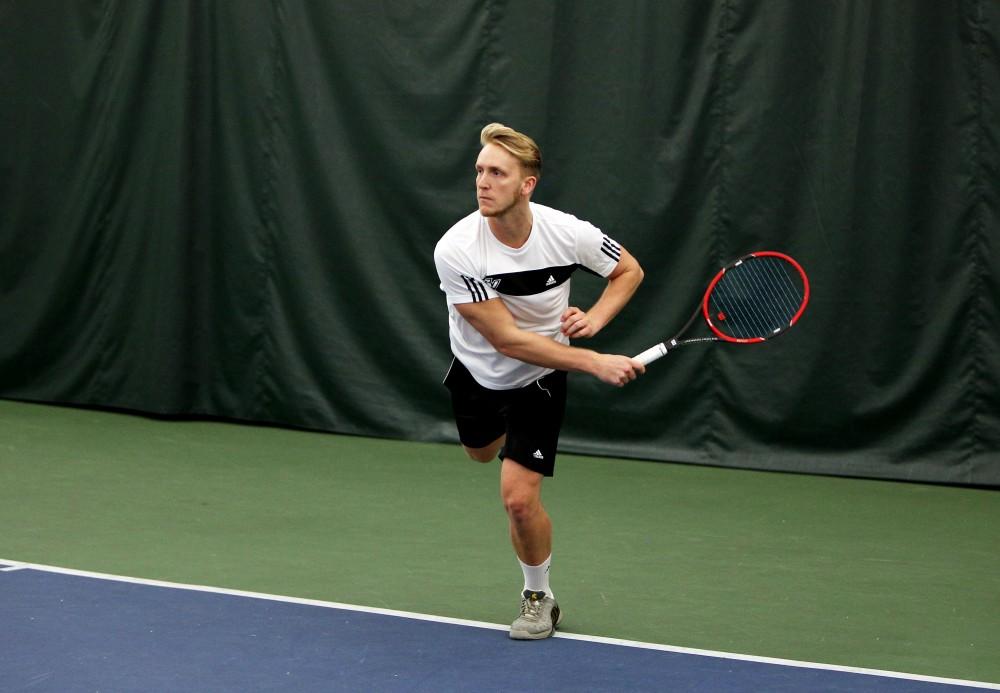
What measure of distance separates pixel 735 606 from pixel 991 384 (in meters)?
2.58

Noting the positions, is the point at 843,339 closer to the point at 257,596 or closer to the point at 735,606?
the point at 735,606

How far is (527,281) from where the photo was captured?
431cm

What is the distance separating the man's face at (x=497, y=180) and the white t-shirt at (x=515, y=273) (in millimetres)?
138

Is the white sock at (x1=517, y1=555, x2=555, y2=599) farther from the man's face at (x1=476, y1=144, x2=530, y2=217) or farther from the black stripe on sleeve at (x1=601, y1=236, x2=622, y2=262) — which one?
the man's face at (x1=476, y1=144, x2=530, y2=217)

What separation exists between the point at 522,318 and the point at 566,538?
5.02 ft

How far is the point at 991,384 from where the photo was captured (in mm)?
6781

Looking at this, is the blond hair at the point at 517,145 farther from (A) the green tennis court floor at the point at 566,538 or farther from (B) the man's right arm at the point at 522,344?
(A) the green tennis court floor at the point at 566,538

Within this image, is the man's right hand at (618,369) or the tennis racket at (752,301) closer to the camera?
the man's right hand at (618,369)

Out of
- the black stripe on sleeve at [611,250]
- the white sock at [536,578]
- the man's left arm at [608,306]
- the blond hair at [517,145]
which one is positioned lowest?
the white sock at [536,578]

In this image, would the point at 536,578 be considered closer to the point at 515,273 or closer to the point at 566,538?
the point at 515,273

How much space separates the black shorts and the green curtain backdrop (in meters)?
2.82

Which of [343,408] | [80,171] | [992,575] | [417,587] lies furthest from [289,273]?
[992,575]

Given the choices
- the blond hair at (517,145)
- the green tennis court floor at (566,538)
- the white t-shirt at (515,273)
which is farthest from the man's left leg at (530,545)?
the blond hair at (517,145)

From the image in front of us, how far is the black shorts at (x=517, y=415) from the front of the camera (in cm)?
430
